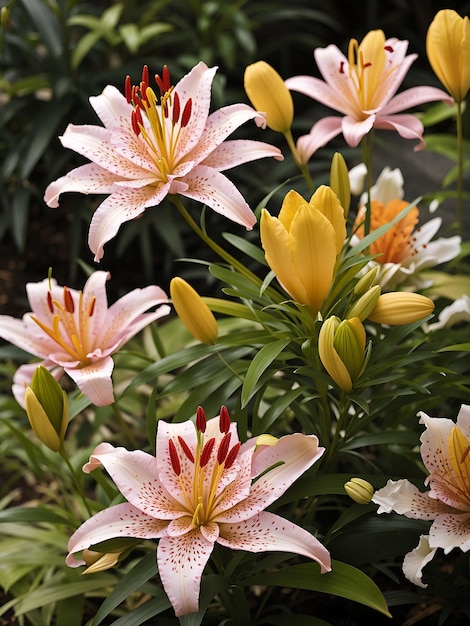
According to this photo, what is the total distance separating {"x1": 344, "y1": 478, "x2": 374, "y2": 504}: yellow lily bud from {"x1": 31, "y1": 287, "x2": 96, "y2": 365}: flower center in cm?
38

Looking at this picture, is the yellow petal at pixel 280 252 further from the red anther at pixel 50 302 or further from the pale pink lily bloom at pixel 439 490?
the red anther at pixel 50 302

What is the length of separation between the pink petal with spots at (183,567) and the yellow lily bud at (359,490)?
16cm

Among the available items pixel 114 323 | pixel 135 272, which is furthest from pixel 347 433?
pixel 135 272

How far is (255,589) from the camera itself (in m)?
1.30

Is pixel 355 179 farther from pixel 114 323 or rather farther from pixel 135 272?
pixel 135 272

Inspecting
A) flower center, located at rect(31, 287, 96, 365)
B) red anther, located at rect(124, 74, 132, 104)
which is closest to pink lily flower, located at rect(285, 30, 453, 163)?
red anther, located at rect(124, 74, 132, 104)

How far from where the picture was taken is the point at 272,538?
0.84m

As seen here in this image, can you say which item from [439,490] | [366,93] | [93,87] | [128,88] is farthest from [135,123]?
[93,87]

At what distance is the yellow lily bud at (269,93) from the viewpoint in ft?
3.42

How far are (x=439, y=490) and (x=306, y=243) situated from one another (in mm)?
315

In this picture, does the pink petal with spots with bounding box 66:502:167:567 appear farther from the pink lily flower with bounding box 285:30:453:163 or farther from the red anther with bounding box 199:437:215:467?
the pink lily flower with bounding box 285:30:453:163

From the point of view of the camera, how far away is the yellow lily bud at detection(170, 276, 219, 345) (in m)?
0.93

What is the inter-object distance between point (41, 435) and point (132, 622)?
0.76 ft

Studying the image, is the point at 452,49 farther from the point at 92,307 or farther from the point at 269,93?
the point at 92,307
